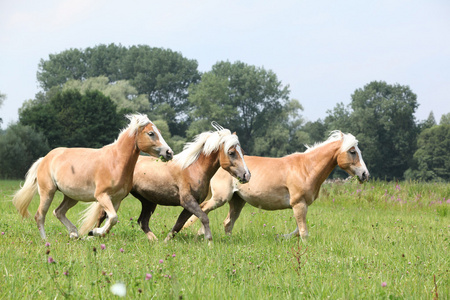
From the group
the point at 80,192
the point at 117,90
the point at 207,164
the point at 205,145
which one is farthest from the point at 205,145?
the point at 117,90

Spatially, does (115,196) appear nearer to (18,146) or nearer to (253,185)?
(253,185)

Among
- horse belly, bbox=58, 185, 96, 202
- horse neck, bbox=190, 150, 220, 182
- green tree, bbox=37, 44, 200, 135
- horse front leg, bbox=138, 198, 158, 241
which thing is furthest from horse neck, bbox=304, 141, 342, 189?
green tree, bbox=37, 44, 200, 135

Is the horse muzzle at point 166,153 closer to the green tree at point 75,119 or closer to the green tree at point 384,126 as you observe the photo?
the green tree at point 75,119

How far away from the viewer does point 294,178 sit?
883cm

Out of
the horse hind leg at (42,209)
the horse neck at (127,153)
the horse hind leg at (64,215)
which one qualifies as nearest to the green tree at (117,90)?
the horse hind leg at (64,215)

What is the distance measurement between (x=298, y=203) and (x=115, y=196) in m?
3.38

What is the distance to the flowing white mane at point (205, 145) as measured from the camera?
25.8 feet

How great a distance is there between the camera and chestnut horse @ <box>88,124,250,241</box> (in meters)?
7.70

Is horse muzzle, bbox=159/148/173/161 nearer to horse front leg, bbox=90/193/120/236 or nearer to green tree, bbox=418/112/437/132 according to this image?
horse front leg, bbox=90/193/120/236

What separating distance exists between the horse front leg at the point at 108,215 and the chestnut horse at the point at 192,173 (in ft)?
2.65

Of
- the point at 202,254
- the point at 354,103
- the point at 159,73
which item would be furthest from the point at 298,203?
the point at 159,73

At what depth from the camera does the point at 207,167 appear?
26.2ft

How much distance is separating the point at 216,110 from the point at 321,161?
62.1 meters

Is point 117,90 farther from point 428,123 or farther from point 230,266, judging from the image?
point 230,266
